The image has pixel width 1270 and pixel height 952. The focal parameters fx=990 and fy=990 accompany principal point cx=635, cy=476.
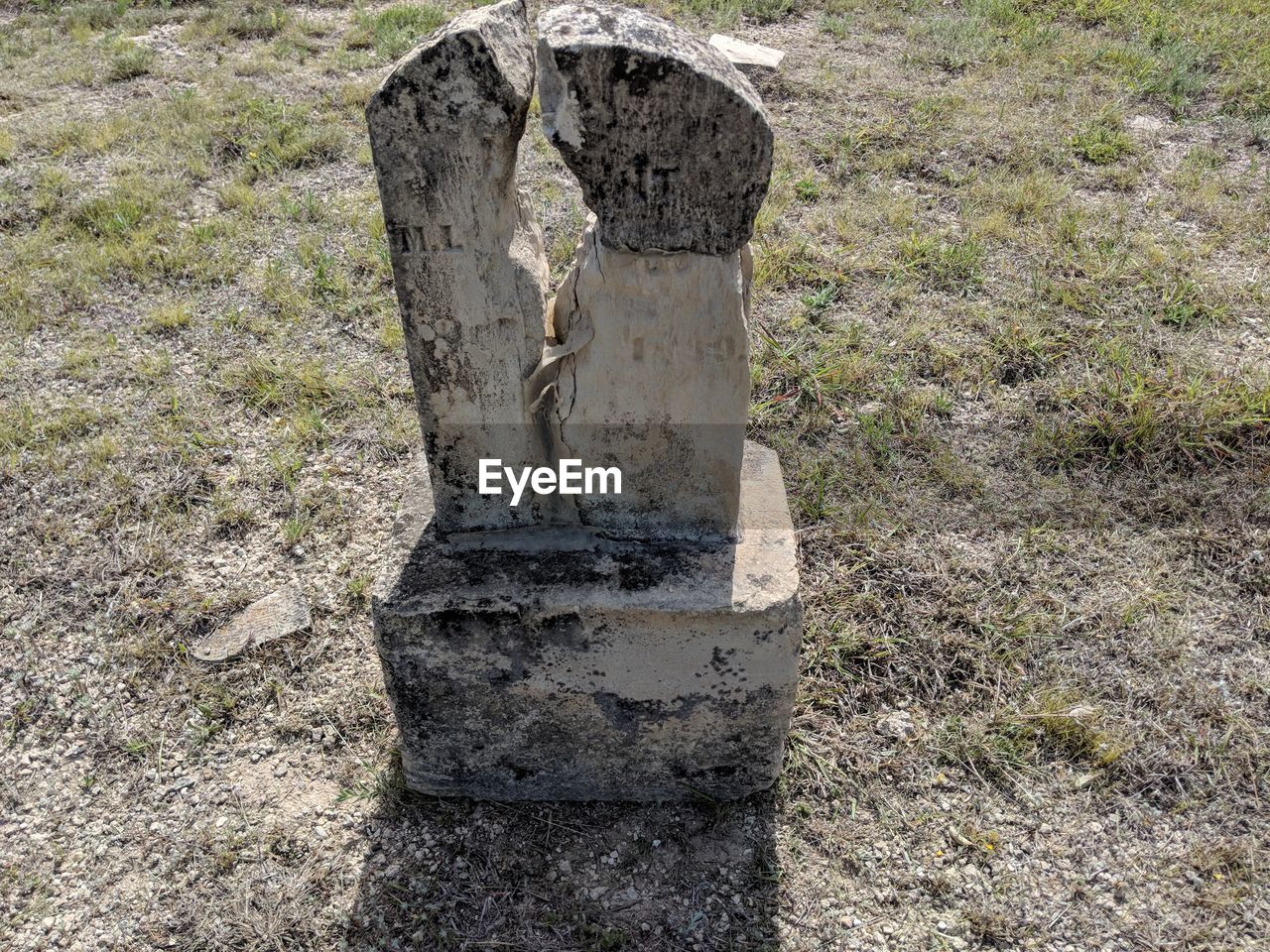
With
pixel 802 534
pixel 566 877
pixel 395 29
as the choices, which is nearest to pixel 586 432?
pixel 566 877

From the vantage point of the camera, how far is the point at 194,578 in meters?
3.15

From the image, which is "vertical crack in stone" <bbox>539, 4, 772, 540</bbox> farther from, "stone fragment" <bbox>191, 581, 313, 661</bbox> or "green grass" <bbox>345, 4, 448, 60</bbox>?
"green grass" <bbox>345, 4, 448, 60</bbox>

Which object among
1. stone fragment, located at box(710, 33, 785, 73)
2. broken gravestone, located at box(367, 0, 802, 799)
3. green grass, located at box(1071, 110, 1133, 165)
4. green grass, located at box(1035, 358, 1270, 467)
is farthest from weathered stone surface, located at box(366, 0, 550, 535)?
stone fragment, located at box(710, 33, 785, 73)

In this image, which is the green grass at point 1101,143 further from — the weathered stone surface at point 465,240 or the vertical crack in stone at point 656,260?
the weathered stone surface at point 465,240

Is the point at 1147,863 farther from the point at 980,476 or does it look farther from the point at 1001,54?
the point at 1001,54

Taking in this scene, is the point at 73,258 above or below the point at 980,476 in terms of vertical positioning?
above

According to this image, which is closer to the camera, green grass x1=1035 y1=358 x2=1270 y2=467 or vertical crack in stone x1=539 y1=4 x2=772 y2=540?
vertical crack in stone x1=539 y1=4 x2=772 y2=540

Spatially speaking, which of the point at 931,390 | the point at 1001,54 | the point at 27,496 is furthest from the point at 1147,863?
the point at 1001,54

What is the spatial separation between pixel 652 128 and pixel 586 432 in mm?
697

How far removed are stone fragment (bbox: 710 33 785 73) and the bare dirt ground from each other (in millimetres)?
280

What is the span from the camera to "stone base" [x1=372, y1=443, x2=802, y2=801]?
219 cm

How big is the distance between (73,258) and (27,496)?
5.27 ft

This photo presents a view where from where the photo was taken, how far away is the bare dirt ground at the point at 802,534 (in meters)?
2.36

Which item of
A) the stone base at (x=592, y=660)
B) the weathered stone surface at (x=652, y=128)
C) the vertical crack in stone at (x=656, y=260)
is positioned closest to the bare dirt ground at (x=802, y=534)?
the stone base at (x=592, y=660)
